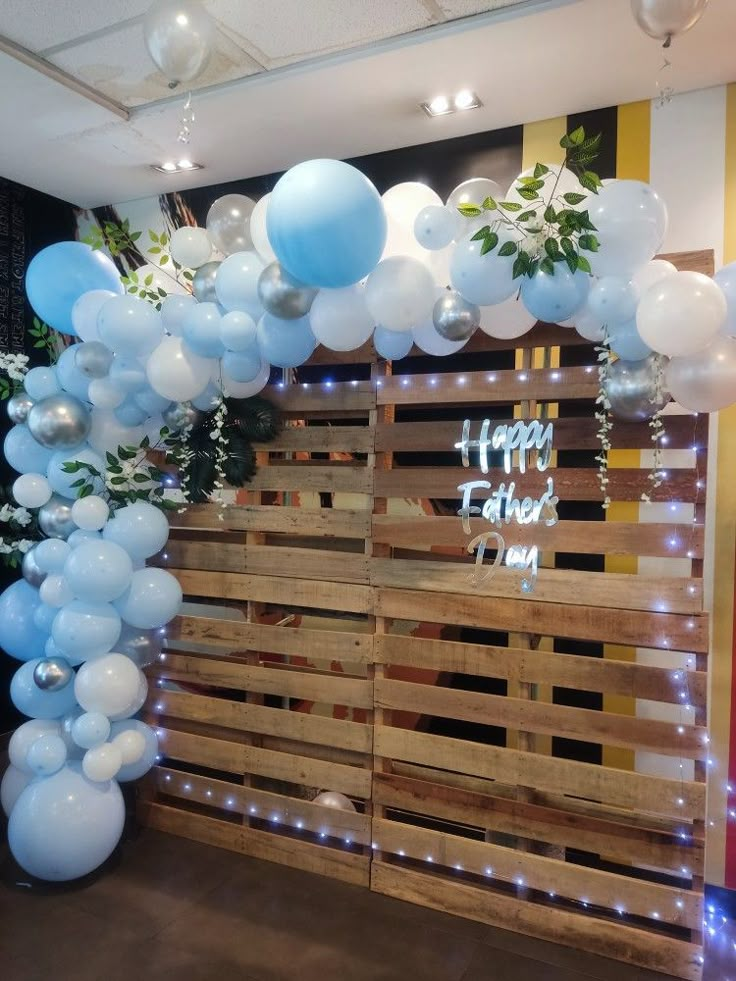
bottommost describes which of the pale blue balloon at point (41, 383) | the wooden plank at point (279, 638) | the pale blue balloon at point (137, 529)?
the wooden plank at point (279, 638)

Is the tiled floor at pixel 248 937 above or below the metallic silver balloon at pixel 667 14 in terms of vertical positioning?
below

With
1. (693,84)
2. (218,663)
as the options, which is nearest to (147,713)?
(218,663)

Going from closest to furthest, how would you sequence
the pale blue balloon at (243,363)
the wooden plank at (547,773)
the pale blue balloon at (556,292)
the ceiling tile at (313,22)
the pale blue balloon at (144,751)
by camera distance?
the pale blue balloon at (556,292) → the ceiling tile at (313,22) → the wooden plank at (547,773) → the pale blue balloon at (243,363) → the pale blue balloon at (144,751)

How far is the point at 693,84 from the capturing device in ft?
9.64

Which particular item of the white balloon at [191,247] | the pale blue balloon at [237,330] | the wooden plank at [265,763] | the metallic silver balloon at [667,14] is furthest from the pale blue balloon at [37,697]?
the metallic silver balloon at [667,14]

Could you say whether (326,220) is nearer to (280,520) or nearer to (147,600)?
(280,520)

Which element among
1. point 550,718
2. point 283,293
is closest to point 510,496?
point 550,718

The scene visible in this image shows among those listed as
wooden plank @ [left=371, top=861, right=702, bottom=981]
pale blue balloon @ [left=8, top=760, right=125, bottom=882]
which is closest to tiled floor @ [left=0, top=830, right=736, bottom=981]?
wooden plank @ [left=371, top=861, right=702, bottom=981]

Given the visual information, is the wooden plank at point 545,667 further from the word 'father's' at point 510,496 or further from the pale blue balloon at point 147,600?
the pale blue balloon at point 147,600

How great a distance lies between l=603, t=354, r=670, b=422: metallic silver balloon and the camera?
8.02 feet

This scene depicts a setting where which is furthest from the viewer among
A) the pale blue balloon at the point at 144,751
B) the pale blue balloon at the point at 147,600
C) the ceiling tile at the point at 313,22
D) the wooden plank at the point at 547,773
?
the pale blue balloon at the point at 144,751

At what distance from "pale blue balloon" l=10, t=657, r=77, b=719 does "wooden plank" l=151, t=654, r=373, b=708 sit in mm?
532

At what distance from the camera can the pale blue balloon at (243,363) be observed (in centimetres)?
287

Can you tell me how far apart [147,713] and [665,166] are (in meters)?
3.51
